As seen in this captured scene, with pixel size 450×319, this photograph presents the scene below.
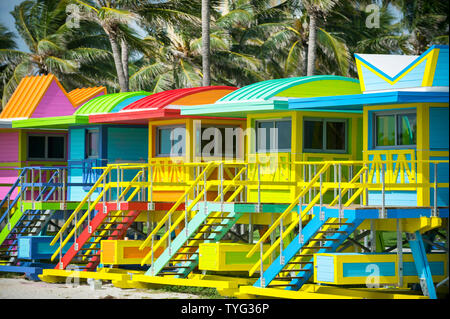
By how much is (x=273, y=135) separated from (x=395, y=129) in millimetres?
4072

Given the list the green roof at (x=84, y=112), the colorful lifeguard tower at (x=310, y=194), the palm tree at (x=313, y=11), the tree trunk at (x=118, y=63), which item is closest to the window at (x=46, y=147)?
the green roof at (x=84, y=112)

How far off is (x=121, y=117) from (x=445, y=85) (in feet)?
35.2

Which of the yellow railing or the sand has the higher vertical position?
the yellow railing

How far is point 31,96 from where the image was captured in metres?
33.6

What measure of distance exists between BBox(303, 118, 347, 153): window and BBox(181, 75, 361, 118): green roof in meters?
0.85

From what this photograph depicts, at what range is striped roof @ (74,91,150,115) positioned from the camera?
96.8 feet

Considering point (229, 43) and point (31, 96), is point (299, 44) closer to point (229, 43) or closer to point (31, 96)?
point (229, 43)

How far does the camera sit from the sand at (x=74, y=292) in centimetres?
2267

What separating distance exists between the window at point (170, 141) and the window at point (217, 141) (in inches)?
18.1

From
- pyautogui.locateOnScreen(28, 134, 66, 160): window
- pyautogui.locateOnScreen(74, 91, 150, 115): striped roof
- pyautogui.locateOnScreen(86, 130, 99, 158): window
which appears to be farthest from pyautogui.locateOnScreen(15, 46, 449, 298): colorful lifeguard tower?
pyautogui.locateOnScreen(28, 134, 66, 160): window

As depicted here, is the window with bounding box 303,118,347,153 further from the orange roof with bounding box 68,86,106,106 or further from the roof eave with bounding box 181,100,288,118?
the orange roof with bounding box 68,86,106,106
